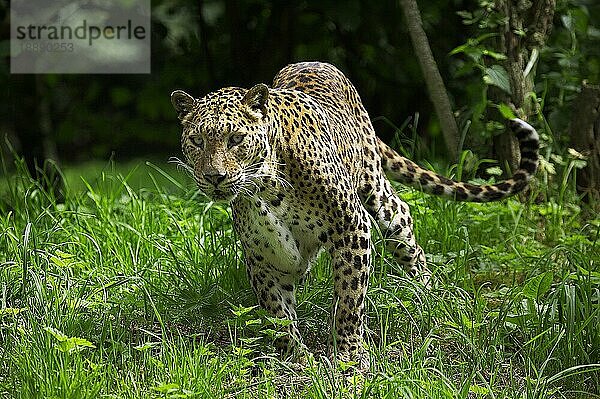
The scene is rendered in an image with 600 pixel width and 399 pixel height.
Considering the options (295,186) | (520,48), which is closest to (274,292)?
(295,186)

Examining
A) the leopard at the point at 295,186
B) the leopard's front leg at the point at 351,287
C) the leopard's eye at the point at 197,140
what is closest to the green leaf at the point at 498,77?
the leopard at the point at 295,186

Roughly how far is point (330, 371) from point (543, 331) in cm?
99

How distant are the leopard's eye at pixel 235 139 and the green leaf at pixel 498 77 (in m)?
2.75

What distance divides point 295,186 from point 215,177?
0.50 meters

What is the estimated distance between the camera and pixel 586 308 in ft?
15.1

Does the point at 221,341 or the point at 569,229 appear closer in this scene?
the point at 221,341

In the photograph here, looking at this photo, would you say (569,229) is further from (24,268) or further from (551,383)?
(24,268)

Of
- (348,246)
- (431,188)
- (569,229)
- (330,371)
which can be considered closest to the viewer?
(330,371)

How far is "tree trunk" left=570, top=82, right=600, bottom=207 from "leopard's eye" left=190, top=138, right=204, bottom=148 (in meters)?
3.60

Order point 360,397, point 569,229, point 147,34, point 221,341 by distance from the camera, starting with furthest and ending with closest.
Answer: point 147,34, point 569,229, point 221,341, point 360,397

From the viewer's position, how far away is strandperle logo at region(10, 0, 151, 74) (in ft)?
28.0

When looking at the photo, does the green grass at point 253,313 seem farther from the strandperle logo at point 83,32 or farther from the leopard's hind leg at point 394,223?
the strandperle logo at point 83,32

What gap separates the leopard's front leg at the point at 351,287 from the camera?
187 inches

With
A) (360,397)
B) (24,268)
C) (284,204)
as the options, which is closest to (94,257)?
(24,268)
